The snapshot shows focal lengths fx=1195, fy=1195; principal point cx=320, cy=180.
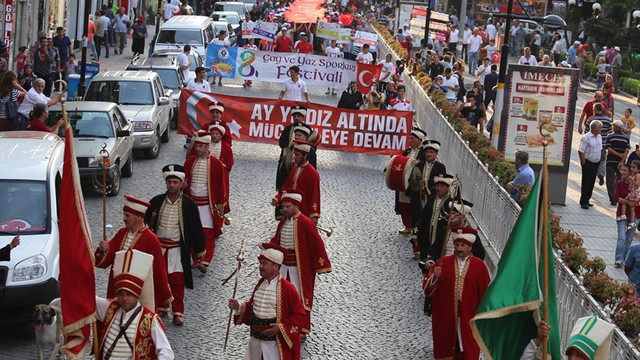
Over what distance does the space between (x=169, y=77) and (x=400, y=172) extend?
1088 cm

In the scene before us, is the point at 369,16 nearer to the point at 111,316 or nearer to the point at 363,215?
the point at 363,215

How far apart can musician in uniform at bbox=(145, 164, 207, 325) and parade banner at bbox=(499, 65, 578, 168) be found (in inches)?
338

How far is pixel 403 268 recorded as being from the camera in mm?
15609

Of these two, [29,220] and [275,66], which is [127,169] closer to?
[29,220]

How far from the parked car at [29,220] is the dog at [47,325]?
1.03 m

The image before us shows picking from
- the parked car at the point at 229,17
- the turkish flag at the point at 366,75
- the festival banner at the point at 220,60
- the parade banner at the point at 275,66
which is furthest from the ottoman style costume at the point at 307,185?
the parked car at the point at 229,17

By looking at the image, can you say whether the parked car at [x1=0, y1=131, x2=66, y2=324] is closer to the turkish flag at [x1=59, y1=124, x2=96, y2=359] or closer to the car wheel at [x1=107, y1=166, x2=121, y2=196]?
the turkish flag at [x1=59, y1=124, x2=96, y2=359]

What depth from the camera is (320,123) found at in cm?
2359

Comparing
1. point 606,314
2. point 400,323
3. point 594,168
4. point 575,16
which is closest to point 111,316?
point 606,314

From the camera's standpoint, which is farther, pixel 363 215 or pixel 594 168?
pixel 594 168

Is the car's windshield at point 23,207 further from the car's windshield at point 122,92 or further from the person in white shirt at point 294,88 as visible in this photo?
the person in white shirt at point 294,88

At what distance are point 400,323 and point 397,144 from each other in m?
10.6

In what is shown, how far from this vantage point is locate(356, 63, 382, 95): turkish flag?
31.3 metres

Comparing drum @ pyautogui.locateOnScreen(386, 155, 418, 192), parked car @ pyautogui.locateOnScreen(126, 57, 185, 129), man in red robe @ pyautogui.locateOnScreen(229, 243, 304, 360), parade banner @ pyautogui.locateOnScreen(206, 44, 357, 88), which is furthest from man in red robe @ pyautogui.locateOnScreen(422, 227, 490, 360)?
parade banner @ pyautogui.locateOnScreen(206, 44, 357, 88)
